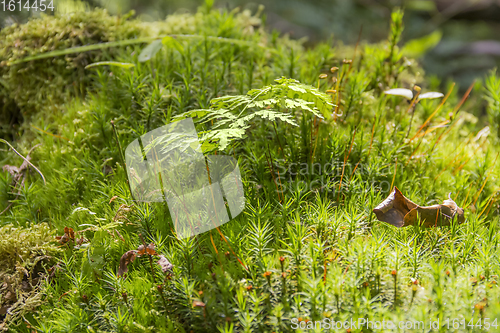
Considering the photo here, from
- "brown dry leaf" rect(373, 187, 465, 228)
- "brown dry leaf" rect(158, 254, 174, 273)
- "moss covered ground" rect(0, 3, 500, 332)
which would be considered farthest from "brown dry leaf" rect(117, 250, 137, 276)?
"brown dry leaf" rect(373, 187, 465, 228)

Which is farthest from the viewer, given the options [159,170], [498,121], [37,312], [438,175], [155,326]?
[498,121]

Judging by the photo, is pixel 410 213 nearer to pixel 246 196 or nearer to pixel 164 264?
pixel 246 196

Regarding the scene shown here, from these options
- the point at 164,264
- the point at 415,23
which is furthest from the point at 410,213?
the point at 415,23

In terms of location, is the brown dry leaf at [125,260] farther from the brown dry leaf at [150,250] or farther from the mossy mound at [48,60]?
the mossy mound at [48,60]

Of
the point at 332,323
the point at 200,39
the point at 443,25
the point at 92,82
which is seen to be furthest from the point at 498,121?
the point at 443,25

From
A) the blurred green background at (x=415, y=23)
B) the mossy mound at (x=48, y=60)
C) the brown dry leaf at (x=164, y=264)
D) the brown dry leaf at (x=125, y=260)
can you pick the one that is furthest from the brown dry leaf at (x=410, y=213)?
the blurred green background at (x=415, y=23)

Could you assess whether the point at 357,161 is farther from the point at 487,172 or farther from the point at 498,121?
the point at 498,121
